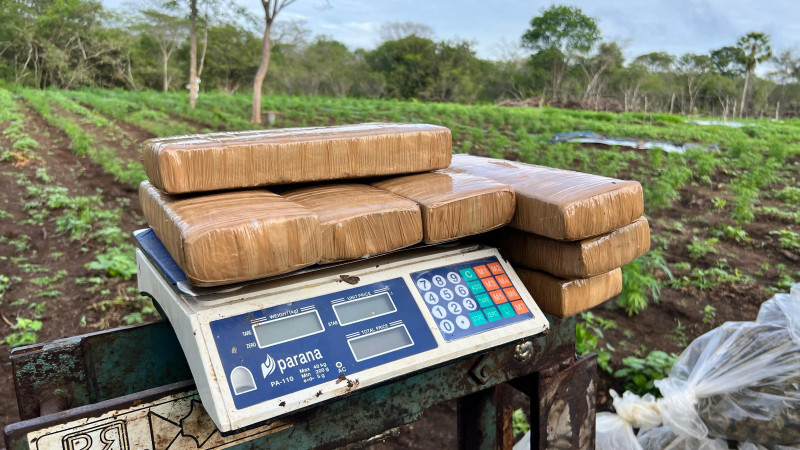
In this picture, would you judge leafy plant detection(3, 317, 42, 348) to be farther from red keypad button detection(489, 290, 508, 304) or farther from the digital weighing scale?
Result: red keypad button detection(489, 290, 508, 304)

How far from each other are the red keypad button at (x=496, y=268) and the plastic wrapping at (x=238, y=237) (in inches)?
14.6

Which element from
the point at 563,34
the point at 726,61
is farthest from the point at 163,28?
the point at 726,61

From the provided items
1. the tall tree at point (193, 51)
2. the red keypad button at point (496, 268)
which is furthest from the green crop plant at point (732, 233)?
the tall tree at point (193, 51)

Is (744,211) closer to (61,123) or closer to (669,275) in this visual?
(669,275)

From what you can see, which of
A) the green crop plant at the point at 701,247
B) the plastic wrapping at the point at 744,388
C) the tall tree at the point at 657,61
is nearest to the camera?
the plastic wrapping at the point at 744,388

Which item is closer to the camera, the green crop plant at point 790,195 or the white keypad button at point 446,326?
the white keypad button at point 446,326

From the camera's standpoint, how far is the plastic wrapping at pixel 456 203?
979 millimetres

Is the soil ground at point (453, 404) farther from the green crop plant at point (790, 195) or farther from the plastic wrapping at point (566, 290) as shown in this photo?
the plastic wrapping at point (566, 290)

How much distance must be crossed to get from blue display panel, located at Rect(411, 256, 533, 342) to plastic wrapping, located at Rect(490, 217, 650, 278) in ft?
0.28

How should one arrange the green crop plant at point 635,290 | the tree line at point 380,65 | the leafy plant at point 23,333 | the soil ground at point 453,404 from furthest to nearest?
the tree line at point 380,65, the green crop plant at point 635,290, the leafy plant at point 23,333, the soil ground at point 453,404

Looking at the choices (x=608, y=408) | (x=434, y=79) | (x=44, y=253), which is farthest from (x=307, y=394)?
(x=434, y=79)

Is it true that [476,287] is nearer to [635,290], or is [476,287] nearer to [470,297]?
[470,297]

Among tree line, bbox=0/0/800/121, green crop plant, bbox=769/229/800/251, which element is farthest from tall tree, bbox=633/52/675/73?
green crop plant, bbox=769/229/800/251

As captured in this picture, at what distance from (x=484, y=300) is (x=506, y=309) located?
45 mm
